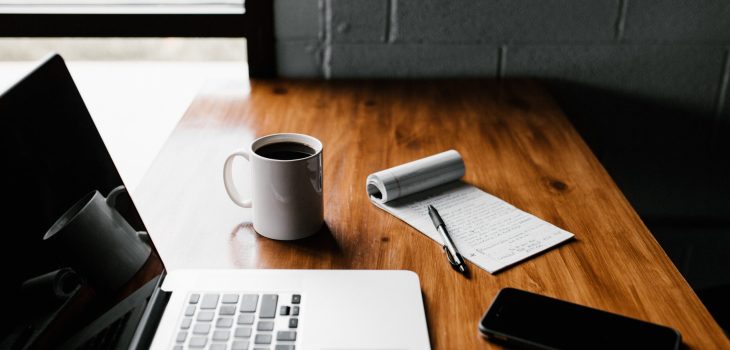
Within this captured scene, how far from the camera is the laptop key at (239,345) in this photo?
62cm

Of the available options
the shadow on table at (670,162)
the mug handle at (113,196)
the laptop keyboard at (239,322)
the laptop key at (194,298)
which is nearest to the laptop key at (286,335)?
the laptop keyboard at (239,322)

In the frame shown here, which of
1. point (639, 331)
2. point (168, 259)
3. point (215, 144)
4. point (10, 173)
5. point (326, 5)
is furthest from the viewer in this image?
point (326, 5)

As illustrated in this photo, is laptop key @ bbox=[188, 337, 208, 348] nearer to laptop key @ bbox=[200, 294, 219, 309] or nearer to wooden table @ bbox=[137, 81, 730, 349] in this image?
laptop key @ bbox=[200, 294, 219, 309]

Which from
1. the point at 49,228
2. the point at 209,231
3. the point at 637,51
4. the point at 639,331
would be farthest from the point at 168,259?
the point at 637,51

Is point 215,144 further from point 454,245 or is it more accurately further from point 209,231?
point 454,245

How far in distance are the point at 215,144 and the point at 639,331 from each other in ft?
2.38

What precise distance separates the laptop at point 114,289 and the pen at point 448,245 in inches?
2.3

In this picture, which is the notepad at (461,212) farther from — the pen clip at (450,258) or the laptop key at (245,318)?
the laptop key at (245,318)

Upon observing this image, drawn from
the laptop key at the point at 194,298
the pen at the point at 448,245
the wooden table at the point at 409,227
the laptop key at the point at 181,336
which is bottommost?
the wooden table at the point at 409,227

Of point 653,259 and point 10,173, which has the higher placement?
point 10,173

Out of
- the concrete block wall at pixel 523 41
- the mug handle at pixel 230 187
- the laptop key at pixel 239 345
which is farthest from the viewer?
the concrete block wall at pixel 523 41

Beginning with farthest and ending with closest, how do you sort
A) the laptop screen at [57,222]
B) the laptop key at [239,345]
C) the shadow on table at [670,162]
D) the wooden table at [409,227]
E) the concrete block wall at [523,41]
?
the shadow on table at [670,162], the concrete block wall at [523,41], the wooden table at [409,227], the laptop key at [239,345], the laptop screen at [57,222]

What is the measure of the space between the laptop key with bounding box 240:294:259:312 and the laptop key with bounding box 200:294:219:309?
3cm

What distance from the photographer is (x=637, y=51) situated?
1.47 m
